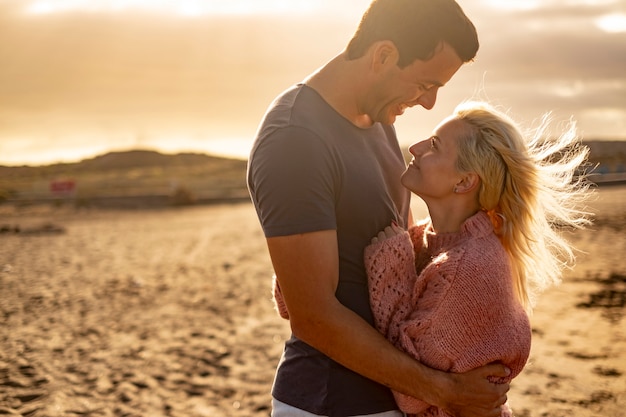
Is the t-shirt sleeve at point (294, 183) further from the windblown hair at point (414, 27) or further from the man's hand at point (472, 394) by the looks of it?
the man's hand at point (472, 394)

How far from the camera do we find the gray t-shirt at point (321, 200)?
1.90m

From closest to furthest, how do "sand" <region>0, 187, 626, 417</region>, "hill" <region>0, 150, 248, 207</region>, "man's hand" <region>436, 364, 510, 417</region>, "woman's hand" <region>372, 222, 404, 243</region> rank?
"man's hand" <region>436, 364, 510, 417</region>, "woman's hand" <region>372, 222, 404, 243</region>, "sand" <region>0, 187, 626, 417</region>, "hill" <region>0, 150, 248, 207</region>

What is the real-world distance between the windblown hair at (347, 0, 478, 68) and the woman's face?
28 cm

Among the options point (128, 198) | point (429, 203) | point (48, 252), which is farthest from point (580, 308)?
point (128, 198)

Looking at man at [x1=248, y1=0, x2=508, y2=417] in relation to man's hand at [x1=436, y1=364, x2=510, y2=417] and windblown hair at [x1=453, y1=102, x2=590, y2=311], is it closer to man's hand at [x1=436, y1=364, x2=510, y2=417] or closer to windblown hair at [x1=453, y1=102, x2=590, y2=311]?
man's hand at [x1=436, y1=364, x2=510, y2=417]

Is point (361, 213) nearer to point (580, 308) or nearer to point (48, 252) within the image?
point (580, 308)

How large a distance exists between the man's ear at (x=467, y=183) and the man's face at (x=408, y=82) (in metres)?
0.28

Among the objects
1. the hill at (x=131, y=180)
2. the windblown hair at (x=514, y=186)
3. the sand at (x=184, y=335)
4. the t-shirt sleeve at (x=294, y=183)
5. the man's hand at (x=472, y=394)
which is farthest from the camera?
the hill at (x=131, y=180)

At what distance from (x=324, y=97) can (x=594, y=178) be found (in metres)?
35.4

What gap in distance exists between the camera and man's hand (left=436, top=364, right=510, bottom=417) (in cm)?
200

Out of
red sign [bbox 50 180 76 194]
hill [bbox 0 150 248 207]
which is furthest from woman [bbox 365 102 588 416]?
red sign [bbox 50 180 76 194]

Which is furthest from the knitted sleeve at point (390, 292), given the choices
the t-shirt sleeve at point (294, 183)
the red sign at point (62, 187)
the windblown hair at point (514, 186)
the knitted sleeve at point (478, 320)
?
the red sign at point (62, 187)

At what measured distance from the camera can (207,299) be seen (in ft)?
32.5

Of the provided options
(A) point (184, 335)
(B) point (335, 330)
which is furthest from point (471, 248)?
A: (A) point (184, 335)
